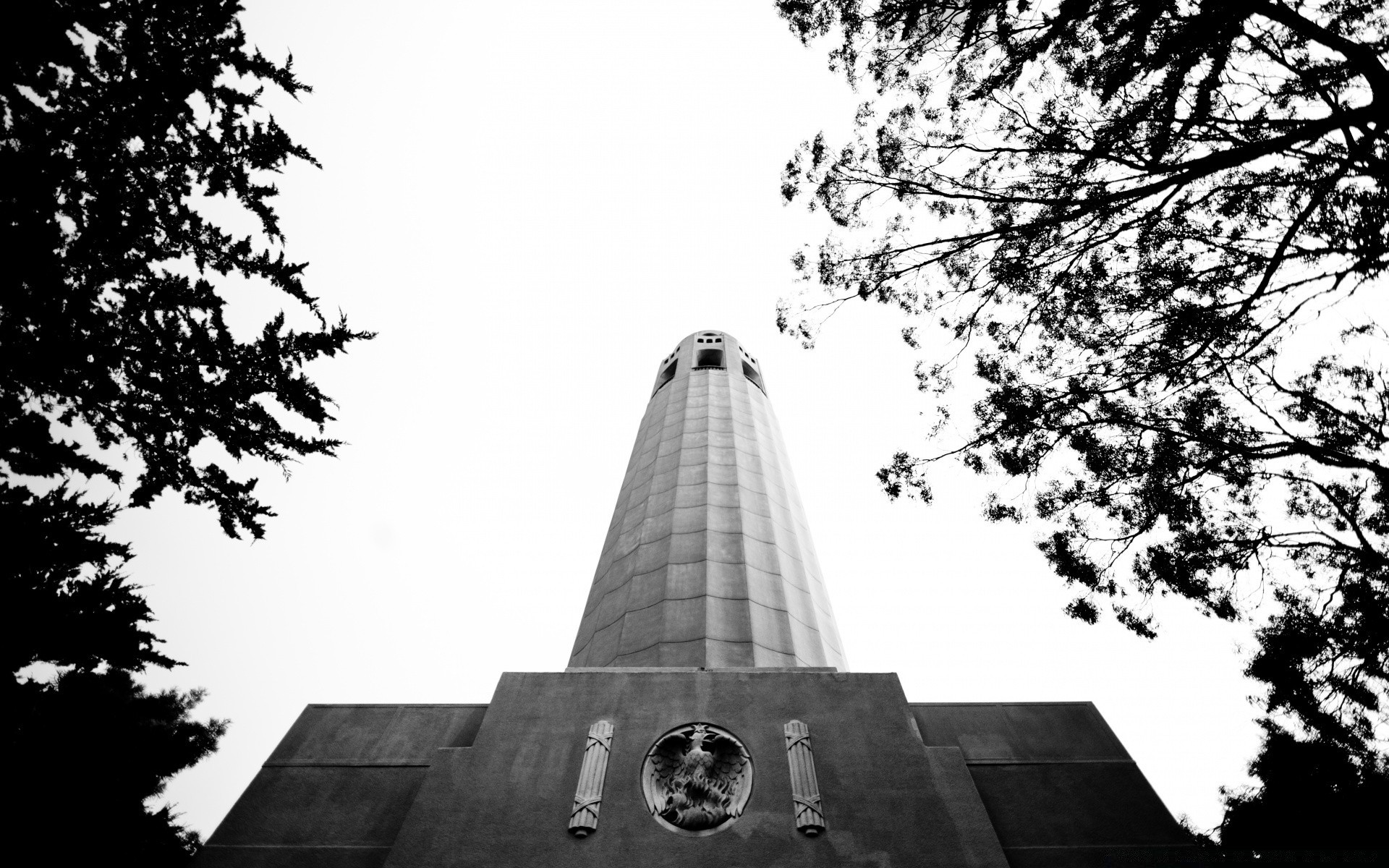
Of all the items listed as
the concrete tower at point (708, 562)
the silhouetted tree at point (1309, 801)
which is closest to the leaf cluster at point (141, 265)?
the concrete tower at point (708, 562)

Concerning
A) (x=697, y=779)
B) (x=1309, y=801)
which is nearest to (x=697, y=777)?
(x=697, y=779)

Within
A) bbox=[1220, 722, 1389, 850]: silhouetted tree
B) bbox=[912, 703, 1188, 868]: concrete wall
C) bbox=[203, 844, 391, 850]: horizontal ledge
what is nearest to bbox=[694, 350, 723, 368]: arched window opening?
bbox=[912, 703, 1188, 868]: concrete wall

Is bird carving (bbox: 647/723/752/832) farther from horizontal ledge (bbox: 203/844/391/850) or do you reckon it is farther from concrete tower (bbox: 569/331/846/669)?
horizontal ledge (bbox: 203/844/391/850)

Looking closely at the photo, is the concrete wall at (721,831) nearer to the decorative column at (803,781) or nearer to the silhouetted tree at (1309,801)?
the decorative column at (803,781)

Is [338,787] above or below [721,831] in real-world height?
above

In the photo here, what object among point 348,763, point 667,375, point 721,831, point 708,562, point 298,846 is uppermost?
point 667,375

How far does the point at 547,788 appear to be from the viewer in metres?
8.13

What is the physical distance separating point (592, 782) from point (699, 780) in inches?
44.1

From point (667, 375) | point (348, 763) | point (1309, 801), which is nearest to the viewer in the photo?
point (348, 763)

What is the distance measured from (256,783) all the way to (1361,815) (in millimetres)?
14272

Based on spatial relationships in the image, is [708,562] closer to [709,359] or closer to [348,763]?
[348,763]

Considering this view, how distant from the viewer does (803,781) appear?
8.11 m

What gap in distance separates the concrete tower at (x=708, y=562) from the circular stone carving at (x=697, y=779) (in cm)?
248

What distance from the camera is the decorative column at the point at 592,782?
766 centimetres
